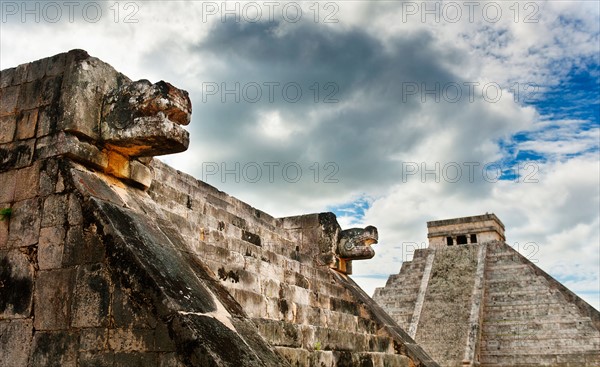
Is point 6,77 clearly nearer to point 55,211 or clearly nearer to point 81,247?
point 55,211

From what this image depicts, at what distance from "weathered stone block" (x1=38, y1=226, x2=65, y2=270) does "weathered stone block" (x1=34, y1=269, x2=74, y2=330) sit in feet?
0.22

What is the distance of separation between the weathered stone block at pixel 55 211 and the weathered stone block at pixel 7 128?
37.5 inches

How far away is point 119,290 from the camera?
4223 millimetres

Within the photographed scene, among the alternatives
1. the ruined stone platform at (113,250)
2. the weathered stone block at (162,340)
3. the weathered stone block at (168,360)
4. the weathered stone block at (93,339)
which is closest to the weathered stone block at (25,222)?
the ruined stone platform at (113,250)

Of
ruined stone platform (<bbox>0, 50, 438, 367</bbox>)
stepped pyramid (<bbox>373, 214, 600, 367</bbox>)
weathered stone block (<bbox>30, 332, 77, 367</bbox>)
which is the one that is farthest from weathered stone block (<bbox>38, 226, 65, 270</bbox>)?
stepped pyramid (<bbox>373, 214, 600, 367</bbox>)

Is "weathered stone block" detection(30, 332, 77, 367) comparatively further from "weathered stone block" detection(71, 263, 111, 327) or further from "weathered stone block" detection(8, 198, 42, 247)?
"weathered stone block" detection(8, 198, 42, 247)

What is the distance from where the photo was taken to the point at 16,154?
17.3 ft

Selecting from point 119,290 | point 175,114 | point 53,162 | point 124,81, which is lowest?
point 119,290

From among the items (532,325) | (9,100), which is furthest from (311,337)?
(532,325)

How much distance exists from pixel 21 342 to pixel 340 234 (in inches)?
284

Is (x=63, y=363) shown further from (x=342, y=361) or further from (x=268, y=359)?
(x=342, y=361)

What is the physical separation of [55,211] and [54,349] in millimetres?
1146

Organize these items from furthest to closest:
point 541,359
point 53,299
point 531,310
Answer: point 531,310 → point 541,359 → point 53,299

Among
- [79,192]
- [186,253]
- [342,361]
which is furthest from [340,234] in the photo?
[79,192]
